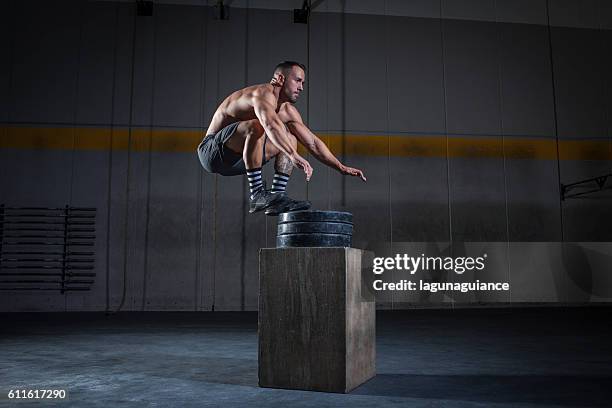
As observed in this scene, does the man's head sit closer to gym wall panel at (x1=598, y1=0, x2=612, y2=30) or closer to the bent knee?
the bent knee

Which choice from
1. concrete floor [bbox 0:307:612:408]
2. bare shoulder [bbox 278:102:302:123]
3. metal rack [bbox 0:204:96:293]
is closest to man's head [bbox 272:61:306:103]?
bare shoulder [bbox 278:102:302:123]

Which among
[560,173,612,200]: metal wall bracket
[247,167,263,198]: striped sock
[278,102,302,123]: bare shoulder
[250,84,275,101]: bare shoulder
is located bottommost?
[247,167,263,198]: striped sock

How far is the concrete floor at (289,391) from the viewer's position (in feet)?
7.64

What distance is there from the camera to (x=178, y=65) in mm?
8039

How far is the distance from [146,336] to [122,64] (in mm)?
4931

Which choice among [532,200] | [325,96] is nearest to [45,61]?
[325,96]

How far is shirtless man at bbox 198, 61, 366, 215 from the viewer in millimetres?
2443

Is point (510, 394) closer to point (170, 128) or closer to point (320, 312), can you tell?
point (320, 312)

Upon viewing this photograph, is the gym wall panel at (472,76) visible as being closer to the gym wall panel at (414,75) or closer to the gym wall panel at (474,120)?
the gym wall panel at (474,120)

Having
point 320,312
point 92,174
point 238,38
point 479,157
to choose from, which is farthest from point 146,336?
point 479,157

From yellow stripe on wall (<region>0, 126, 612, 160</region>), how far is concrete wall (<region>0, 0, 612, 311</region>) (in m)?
0.02

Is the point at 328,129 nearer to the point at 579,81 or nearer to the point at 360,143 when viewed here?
the point at 360,143

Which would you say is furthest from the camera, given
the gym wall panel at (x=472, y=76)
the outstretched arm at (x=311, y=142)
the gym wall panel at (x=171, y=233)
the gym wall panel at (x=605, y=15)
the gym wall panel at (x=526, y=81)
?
the gym wall panel at (x=605, y=15)

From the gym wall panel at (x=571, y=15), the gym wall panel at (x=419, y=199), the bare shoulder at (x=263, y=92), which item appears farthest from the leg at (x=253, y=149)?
the gym wall panel at (x=571, y=15)
